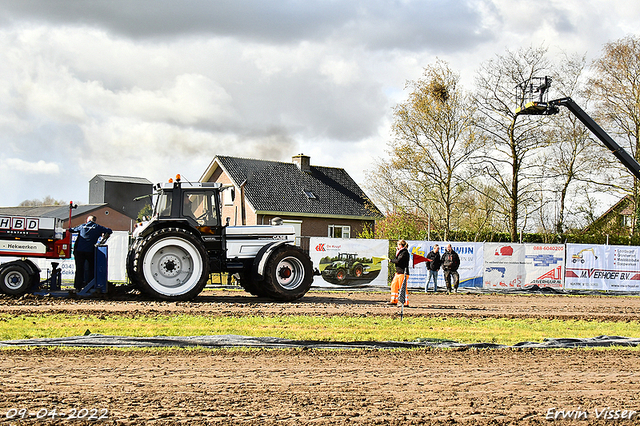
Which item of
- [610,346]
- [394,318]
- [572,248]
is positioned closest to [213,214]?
[394,318]

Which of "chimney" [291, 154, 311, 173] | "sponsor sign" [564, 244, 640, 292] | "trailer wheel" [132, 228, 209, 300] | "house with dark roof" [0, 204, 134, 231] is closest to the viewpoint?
"trailer wheel" [132, 228, 209, 300]

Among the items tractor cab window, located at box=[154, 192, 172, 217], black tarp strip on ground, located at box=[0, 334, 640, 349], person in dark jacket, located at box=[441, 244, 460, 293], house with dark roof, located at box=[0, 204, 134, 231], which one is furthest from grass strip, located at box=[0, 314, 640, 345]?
house with dark roof, located at box=[0, 204, 134, 231]

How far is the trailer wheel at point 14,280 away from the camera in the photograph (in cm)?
1477

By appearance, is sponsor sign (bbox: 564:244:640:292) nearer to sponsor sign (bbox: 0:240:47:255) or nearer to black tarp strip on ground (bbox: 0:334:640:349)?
black tarp strip on ground (bbox: 0:334:640:349)

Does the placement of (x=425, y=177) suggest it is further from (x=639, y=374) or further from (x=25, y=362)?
(x=25, y=362)

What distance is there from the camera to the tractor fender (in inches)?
597

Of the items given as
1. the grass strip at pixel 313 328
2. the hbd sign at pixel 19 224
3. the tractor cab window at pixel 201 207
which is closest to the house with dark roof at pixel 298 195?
the tractor cab window at pixel 201 207

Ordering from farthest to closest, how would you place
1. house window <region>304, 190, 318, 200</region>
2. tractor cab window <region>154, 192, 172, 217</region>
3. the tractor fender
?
1. house window <region>304, 190, 318, 200</region>
2. the tractor fender
3. tractor cab window <region>154, 192, 172, 217</region>

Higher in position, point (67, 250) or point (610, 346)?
point (67, 250)

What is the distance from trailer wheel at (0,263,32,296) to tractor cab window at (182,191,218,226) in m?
4.02

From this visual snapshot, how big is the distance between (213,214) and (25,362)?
323 inches

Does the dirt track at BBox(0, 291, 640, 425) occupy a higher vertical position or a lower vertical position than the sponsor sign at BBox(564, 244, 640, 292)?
lower

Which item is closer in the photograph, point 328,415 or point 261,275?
point 328,415

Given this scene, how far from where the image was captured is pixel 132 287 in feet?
49.5
